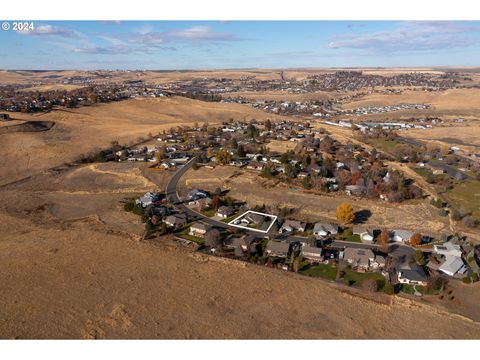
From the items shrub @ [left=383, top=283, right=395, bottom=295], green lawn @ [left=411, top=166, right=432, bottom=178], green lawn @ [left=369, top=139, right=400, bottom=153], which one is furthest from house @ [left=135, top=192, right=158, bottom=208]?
green lawn @ [left=369, top=139, right=400, bottom=153]

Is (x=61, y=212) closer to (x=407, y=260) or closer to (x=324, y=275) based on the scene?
(x=324, y=275)

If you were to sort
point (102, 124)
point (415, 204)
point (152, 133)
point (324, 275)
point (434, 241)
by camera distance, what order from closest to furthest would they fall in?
point (324, 275), point (434, 241), point (415, 204), point (152, 133), point (102, 124)

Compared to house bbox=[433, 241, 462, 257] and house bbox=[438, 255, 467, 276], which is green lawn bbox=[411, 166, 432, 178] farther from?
house bbox=[438, 255, 467, 276]

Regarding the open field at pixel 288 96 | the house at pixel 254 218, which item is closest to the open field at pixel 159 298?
the house at pixel 254 218

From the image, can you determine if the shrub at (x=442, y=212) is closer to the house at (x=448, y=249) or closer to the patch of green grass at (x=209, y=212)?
the house at (x=448, y=249)

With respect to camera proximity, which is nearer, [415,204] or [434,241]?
[434,241]

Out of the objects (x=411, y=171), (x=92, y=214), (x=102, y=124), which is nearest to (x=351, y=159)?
(x=411, y=171)

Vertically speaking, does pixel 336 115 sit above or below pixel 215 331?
above
